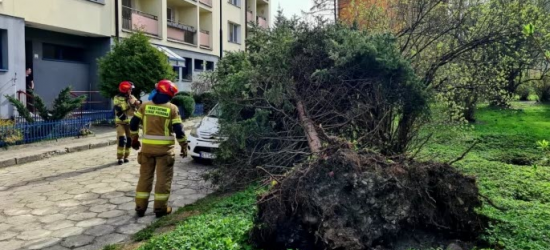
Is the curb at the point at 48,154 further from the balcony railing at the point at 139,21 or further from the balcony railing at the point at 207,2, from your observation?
the balcony railing at the point at 207,2

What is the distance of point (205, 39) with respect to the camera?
Result: 27.2m

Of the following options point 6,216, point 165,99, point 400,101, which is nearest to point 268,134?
point 165,99

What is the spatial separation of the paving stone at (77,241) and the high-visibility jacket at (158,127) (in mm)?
1371

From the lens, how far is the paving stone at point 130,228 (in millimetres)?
4898

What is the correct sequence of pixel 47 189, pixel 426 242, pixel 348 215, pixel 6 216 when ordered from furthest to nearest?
pixel 47 189 < pixel 6 216 < pixel 426 242 < pixel 348 215

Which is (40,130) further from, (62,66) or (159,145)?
(159,145)

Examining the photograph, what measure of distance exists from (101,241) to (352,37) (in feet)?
13.8

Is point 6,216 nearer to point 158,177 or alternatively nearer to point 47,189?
point 47,189

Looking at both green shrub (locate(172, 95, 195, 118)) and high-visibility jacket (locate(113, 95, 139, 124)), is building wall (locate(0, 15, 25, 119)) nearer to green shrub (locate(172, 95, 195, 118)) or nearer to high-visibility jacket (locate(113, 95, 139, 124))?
green shrub (locate(172, 95, 195, 118))

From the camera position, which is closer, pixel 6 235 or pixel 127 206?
pixel 6 235

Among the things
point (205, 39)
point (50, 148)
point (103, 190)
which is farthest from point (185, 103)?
point (103, 190)

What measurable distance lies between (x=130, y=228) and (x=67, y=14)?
1387 cm

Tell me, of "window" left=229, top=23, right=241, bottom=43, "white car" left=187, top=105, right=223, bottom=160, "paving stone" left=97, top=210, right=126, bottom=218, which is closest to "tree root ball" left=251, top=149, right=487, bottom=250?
"paving stone" left=97, top=210, right=126, bottom=218

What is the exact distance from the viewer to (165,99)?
569 centimetres
